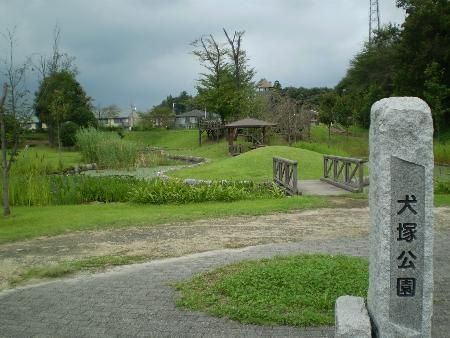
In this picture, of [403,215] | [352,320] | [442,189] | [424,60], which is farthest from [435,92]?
[352,320]

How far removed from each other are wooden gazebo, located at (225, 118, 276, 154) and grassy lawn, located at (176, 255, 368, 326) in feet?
71.8

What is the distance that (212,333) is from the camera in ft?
13.9

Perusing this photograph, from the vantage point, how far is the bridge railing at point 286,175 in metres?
13.4

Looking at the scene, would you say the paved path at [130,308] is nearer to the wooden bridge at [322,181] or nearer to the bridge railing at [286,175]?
the wooden bridge at [322,181]

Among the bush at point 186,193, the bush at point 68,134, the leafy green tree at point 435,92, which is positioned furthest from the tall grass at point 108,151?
the leafy green tree at point 435,92

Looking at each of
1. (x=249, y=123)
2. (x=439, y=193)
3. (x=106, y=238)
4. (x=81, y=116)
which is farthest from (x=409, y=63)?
(x=106, y=238)

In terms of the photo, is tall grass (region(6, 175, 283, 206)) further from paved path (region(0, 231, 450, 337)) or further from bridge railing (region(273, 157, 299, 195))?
paved path (region(0, 231, 450, 337))

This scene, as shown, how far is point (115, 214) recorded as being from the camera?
34.8ft

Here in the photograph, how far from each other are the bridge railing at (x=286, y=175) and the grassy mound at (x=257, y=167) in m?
1.45

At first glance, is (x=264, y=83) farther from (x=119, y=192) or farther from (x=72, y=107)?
(x=119, y=192)

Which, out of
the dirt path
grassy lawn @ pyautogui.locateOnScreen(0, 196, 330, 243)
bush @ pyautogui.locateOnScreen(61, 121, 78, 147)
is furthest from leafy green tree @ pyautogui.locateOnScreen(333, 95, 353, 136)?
the dirt path

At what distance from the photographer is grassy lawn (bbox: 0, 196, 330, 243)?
917cm

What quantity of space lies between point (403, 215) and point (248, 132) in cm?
2997

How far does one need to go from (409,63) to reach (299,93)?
33.4 metres
